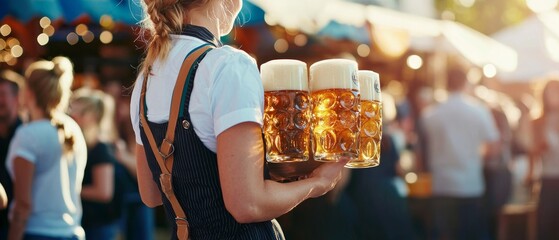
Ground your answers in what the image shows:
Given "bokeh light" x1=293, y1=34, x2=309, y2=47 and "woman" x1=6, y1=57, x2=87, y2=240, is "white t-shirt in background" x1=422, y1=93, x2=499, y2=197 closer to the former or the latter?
"bokeh light" x1=293, y1=34, x2=309, y2=47

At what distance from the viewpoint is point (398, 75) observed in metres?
15.9

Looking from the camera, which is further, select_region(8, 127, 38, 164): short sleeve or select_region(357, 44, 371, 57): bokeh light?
select_region(357, 44, 371, 57): bokeh light

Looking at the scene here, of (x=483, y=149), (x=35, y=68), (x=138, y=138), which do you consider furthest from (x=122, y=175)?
(x=138, y=138)

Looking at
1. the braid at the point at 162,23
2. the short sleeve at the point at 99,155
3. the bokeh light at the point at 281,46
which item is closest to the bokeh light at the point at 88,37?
the bokeh light at the point at 281,46

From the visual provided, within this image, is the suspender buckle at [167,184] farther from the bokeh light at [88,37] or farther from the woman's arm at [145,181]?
the bokeh light at [88,37]

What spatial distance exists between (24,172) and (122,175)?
2.69 meters

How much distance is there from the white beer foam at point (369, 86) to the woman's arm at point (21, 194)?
8.12 ft

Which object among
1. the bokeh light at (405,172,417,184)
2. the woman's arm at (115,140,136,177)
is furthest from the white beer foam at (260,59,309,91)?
the bokeh light at (405,172,417,184)

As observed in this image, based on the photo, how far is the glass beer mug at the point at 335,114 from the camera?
8.04 feet

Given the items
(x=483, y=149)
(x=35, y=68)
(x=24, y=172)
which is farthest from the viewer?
(x=483, y=149)

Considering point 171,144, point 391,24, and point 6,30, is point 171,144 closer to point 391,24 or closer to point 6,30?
point 6,30

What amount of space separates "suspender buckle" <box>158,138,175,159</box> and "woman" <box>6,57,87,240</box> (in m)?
2.36

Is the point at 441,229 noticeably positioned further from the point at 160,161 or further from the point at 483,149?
the point at 160,161

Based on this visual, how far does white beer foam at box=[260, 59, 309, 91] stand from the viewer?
244 centimetres
